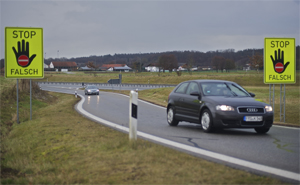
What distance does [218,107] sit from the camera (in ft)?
32.6

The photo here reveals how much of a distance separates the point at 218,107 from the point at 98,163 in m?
4.48

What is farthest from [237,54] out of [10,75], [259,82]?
[10,75]

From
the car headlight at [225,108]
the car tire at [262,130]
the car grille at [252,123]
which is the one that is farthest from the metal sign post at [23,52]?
the car tire at [262,130]

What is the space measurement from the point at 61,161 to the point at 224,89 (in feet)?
18.2

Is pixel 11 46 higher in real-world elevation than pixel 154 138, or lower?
higher

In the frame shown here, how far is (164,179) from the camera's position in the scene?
16.9 ft

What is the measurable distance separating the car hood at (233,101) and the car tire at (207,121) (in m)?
0.34

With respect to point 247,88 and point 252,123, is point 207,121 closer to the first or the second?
point 252,123

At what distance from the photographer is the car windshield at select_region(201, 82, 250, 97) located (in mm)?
10930

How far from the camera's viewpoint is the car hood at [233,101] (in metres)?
9.92

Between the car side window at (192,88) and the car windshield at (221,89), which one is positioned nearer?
the car windshield at (221,89)

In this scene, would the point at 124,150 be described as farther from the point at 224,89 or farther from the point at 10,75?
the point at 10,75

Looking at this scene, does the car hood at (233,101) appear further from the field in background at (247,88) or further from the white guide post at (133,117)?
the field in background at (247,88)

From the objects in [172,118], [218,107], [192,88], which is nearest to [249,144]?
[218,107]
